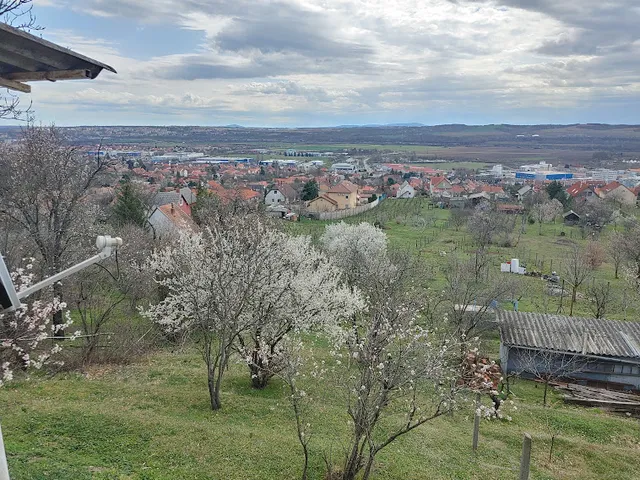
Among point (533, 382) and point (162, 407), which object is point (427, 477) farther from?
point (533, 382)

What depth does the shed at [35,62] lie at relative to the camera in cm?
251

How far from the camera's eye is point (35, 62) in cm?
271

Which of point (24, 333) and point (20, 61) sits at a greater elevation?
point (20, 61)

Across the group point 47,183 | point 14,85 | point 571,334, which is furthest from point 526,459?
point 47,183

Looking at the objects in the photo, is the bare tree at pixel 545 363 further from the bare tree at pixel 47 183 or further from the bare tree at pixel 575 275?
the bare tree at pixel 47 183

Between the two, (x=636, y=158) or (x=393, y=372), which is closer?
(x=393, y=372)

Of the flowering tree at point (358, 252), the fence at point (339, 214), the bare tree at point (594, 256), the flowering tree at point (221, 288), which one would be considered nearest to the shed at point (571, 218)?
the bare tree at point (594, 256)

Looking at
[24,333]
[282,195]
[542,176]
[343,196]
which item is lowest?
[282,195]

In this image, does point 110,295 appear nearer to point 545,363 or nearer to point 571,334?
point 545,363

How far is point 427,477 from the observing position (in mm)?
8898

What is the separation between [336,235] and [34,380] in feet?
68.3

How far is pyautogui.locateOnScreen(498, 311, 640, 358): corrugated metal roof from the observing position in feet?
53.3

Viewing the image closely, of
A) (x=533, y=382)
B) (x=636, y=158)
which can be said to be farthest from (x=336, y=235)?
(x=636, y=158)

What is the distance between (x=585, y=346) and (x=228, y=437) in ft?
42.6
